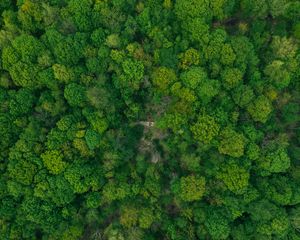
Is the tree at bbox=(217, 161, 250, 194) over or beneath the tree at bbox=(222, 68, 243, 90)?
beneath

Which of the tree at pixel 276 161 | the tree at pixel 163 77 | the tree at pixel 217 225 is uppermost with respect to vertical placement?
the tree at pixel 163 77

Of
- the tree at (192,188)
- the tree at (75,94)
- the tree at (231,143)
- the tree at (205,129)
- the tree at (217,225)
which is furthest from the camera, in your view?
the tree at (75,94)

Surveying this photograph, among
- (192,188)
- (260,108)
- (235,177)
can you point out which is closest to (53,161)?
(192,188)

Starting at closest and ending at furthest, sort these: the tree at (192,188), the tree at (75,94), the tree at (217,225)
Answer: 1. the tree at (217,225)
2. the tree at (192,188)
3. the tree at (75,94)

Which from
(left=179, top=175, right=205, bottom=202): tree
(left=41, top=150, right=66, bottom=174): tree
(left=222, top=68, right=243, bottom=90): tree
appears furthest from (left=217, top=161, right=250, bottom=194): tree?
(left=41, top=150, right=66, bottom=174): tree

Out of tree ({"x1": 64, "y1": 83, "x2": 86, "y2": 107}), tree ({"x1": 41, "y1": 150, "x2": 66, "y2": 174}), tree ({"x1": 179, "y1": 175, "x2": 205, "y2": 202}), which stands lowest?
tree ({"x1": 179, "y1": 175, "x2": 205, "y2": 202})

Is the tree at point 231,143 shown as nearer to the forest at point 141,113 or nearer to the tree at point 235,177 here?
the forest at point 141,113

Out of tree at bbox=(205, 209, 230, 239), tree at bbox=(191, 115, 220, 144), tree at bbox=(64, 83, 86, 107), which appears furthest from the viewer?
tree at bbox=(64, 83, 86, 107)

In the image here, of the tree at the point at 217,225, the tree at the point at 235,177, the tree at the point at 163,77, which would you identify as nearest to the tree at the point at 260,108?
the tree at the point at 235,177

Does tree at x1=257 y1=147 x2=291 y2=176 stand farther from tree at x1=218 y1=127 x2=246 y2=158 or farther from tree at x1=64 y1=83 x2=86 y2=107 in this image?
tree at x1=64 y1=83 x2=86 y2=107

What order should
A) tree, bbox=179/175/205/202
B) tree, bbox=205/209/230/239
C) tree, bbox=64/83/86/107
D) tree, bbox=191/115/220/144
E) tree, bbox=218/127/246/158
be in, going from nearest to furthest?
tree, bbox=218/127/246/158 < tree, bbox=191/115/220/144 < tree, bbox=205/209/230/239 < tree, bbox=179/175/205/202 < tree, bbox=64/83/86/107

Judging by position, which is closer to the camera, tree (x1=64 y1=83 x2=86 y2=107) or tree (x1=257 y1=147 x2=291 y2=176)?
tree (x1=257 y1=147 x2=291 y2=176)
